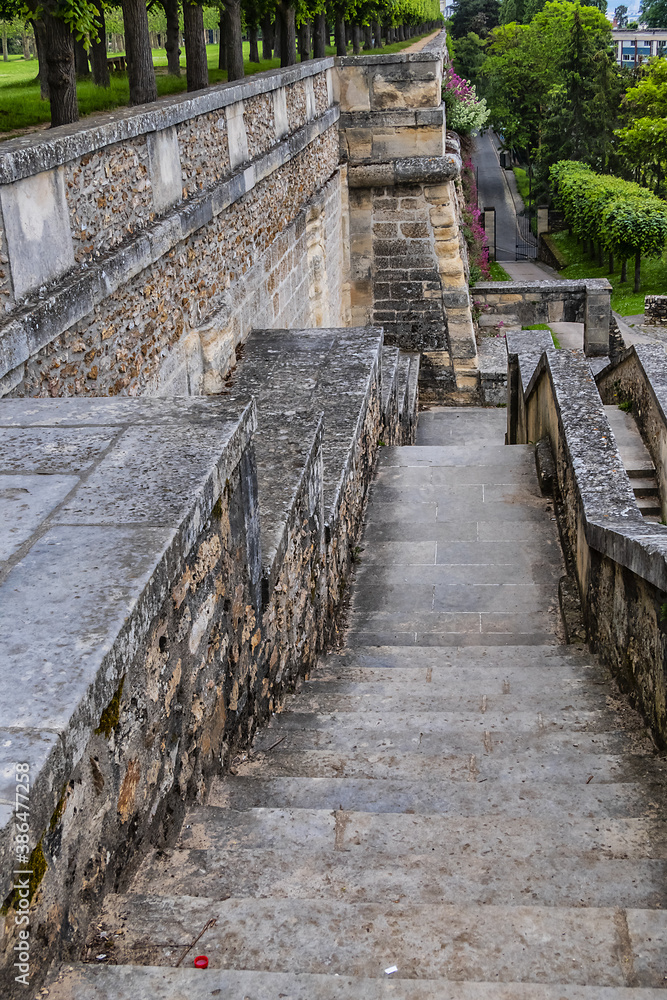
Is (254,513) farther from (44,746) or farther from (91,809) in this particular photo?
(44,746)

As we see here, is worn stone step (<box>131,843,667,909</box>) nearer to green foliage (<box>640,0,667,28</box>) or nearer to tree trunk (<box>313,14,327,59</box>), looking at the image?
tree trunk (<box>313,14,327,59</box>)

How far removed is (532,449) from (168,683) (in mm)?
6046

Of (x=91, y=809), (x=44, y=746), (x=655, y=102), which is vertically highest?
(x=655, y=102)

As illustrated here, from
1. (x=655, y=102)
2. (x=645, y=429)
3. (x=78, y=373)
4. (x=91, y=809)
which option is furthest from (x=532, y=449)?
(x=655, y=102)

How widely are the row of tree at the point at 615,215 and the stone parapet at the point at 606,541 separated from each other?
22.5 metres

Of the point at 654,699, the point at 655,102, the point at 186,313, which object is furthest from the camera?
the point at 655,102

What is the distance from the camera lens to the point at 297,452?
4.66m

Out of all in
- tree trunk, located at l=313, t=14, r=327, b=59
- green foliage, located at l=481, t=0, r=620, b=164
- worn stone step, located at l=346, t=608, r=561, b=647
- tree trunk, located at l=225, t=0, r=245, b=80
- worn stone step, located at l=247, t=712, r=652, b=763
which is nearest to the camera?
worn stone step, located at l=247, t=712, r=652, b=763

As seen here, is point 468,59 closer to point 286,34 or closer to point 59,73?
point 286,34

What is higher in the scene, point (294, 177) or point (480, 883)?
point (294, 177)

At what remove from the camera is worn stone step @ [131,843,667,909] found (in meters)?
2.17

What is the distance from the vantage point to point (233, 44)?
412 inches

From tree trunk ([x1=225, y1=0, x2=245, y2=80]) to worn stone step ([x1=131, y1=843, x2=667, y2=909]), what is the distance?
963 cm

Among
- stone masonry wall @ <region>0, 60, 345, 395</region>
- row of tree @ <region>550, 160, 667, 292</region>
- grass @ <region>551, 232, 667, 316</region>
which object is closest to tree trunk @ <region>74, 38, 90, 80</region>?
stone masonry wall @ <region>0, 60, 345, 395</region>
